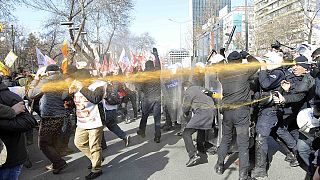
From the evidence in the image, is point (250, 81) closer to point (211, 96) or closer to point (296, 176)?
point (211, 96)

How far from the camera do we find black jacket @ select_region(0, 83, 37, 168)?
3.03 meters

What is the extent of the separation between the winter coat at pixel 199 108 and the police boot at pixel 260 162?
3.34 feet

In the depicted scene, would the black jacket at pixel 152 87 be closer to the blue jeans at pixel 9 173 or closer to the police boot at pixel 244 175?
the police boot at pixel 244 175

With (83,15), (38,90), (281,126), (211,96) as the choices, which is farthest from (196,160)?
(83,15)

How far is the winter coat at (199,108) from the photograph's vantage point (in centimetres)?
586

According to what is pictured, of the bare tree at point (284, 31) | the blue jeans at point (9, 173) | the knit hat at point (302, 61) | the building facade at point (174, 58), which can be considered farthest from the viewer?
the bare tree at point (284, 31)

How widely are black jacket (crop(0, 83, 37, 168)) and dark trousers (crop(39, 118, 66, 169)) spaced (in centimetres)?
240

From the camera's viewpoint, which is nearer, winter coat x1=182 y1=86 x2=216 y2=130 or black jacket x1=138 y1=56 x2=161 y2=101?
winter coat x1=182 y1=86 x2=216 y2=130

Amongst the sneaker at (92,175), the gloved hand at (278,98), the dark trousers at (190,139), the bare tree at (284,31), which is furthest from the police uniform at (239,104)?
the bare tree at (284,31)

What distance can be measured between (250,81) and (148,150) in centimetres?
286

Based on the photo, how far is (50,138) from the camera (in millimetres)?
5652

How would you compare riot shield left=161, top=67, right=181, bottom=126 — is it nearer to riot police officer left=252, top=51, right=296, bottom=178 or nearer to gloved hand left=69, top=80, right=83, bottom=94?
gloved hand left=69, top=80, right=83, bottom=94

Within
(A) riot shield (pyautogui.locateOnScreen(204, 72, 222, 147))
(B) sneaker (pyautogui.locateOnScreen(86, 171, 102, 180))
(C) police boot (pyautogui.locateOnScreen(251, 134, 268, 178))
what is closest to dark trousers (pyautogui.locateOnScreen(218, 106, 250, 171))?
(C) police boot (pyautogui.locateOnScreen(251, 134, 268, 178))

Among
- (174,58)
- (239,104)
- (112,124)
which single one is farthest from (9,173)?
(174,58)
